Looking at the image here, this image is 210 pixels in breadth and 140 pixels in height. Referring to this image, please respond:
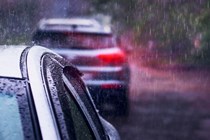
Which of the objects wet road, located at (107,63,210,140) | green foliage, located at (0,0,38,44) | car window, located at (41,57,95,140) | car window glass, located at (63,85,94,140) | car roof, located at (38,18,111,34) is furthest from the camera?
green foliage, located at (0,0,38,44)

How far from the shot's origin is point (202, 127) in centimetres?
834

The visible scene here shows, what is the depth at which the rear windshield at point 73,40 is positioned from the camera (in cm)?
891

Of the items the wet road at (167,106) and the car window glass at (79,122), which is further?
the wet road at (167,106)

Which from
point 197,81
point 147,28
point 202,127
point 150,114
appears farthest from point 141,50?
point 202,127

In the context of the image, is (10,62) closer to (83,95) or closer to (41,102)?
(41,102)

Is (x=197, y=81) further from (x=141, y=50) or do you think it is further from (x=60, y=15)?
(x=60, y=15)

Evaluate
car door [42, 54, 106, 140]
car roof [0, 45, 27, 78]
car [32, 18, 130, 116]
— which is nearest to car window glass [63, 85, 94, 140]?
car door [42, 54, 106, 140]

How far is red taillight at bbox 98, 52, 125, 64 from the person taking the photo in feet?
29.6

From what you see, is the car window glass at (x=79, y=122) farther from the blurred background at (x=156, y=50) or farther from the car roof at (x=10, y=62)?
the blurred background at (x=156, y=50)

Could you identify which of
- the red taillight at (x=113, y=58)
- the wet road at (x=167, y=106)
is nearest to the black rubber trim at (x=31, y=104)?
the wet road at (x=167, y=106)

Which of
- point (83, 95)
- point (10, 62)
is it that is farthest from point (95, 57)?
point (10, 62)

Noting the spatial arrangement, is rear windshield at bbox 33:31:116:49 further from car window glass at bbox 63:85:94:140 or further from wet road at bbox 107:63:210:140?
car window glass at bbox 63:85:94:140

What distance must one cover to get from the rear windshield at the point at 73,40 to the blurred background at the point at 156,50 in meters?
0.54

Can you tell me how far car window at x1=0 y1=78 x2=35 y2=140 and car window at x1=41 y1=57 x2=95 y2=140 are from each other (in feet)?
0.40
